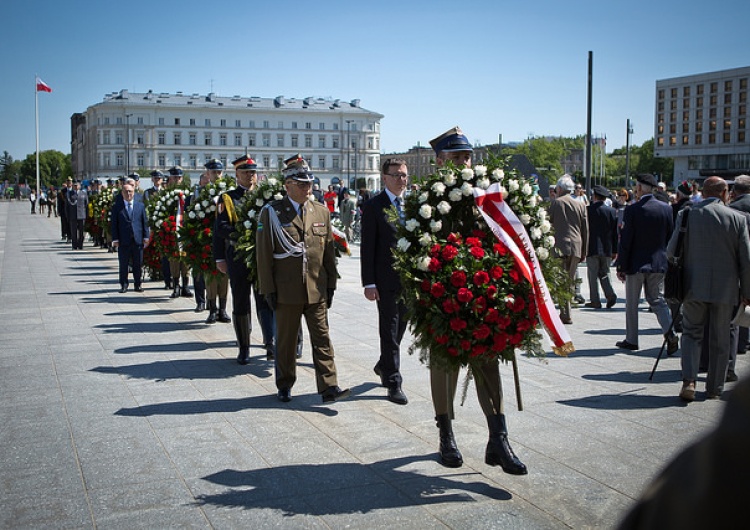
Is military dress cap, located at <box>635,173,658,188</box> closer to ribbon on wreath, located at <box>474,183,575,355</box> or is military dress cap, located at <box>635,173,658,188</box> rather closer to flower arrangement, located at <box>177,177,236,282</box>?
ribbon on wreath, located at <box>474,183,575,355</box>

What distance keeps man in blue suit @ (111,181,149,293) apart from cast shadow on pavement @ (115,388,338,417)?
→ 9.72 metres

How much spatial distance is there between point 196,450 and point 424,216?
263 cm

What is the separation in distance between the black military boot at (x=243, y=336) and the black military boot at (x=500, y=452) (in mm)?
4583

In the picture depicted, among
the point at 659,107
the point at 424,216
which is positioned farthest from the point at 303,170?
the point at 659,107

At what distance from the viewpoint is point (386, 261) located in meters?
7.77

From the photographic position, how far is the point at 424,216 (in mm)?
5793

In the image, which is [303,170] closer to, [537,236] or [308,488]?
[537,236]

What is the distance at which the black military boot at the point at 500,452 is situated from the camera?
5480 mm

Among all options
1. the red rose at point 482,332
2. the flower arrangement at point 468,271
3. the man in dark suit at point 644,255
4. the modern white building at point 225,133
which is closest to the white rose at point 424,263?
the flower arrangement at point 468,271

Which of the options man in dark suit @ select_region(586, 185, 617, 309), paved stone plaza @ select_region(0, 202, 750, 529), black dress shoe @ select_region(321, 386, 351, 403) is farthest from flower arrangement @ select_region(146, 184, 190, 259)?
black dress shoe @ select_region(321, 386, 351, 403)

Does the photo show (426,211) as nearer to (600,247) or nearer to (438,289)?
(438,289)

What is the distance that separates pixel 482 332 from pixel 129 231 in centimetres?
1297

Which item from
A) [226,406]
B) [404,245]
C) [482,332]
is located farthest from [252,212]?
[482,332]

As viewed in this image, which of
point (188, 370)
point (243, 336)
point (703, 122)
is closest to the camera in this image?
point (188, 370)
